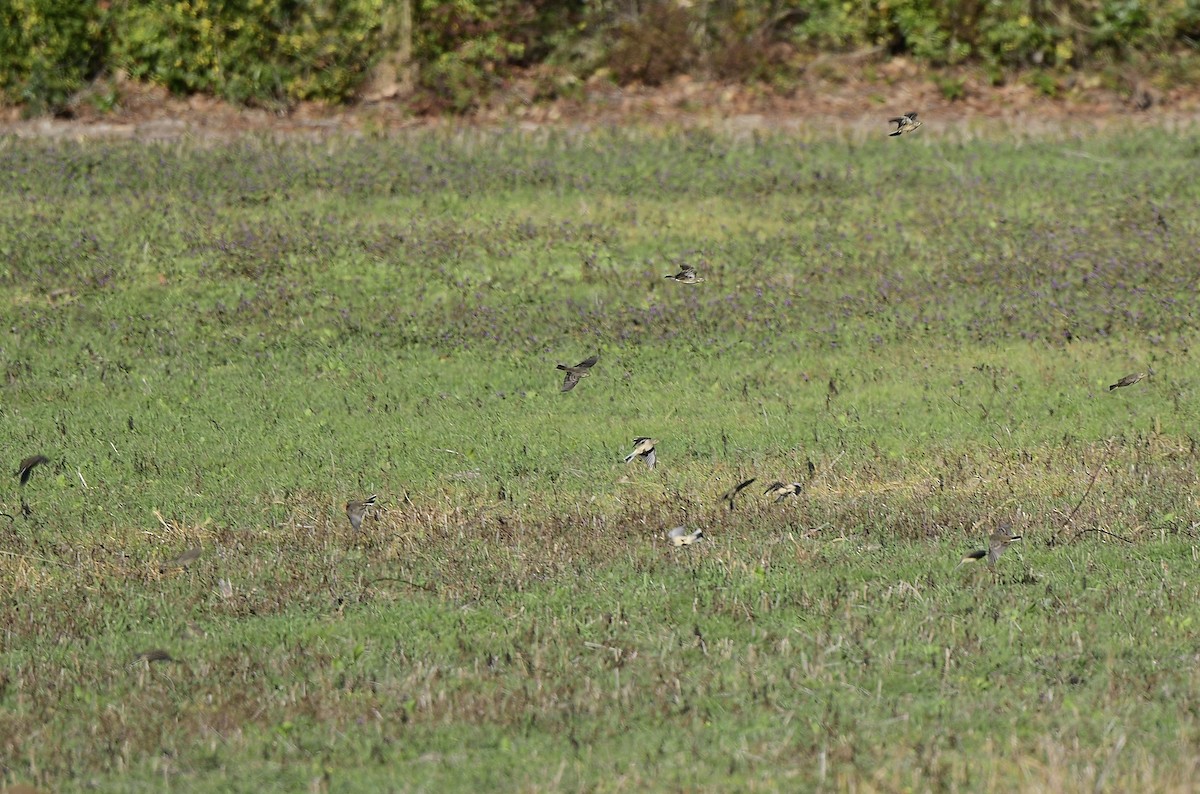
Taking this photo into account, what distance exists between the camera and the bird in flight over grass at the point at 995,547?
7.59 metres

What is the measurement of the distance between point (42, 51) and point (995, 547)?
15.6 m

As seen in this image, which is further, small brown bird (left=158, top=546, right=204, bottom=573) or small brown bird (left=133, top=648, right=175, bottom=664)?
small brown bird (left=158, top=546, right=204, bottom=573)

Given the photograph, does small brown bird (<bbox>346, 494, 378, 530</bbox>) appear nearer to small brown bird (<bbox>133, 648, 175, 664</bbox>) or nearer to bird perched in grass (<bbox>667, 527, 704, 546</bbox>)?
bird perched in grass (<bbox>667, 527, 704, 546</bbox>)

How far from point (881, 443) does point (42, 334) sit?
709 cm

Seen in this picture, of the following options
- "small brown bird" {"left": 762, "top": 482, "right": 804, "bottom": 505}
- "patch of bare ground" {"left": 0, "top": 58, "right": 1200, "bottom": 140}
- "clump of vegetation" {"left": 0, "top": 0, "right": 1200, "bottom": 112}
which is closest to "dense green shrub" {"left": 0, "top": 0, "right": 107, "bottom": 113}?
"clump of vegetation" {"left": 0, "top": 0, "right": 1200, "bottom": 112}

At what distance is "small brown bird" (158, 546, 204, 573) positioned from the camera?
791 centimetres

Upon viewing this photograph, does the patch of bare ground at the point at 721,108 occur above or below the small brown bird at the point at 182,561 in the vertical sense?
below

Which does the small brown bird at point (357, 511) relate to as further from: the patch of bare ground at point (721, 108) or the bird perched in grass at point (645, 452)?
the patch of bare ground at point (721, 108)

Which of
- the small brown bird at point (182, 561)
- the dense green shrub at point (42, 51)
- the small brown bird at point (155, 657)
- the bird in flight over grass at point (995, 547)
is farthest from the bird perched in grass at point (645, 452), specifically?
the dense green shrub at point (42, 51)

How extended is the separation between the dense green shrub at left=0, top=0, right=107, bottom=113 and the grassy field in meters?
1.71

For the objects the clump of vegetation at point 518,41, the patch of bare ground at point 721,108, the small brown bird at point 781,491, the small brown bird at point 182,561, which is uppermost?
the small brown bird at point 182,561

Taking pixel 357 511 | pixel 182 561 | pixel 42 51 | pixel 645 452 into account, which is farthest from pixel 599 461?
pixel 42 51

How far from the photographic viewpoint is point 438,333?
13.3 meters

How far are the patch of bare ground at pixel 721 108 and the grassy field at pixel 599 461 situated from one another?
108 cm
